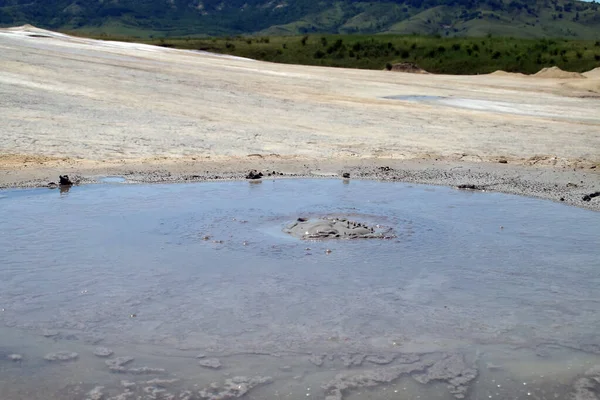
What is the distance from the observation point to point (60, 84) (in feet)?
72.9

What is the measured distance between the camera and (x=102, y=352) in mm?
5883

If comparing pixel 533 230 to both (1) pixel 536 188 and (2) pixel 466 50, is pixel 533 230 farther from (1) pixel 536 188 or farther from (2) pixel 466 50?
(2) pixel 466 50

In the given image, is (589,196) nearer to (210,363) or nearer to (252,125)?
(210,363)

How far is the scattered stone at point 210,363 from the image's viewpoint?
5.66 metres

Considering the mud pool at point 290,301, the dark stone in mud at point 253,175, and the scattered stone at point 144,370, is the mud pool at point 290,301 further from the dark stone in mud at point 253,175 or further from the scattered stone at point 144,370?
the dark stone in mud at point 253,175

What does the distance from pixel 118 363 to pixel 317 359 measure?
1454 mm

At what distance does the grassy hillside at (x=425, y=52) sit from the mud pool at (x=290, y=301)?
37.4m

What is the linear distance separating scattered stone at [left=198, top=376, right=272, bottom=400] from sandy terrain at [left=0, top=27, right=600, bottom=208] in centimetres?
771

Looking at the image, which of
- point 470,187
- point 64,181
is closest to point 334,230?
point 470,187

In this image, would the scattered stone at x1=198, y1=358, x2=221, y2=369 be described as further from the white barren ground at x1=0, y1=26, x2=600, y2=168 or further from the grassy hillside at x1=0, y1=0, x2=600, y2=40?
the grassy hillside at x1=0, y1=0, x2=600, y2=40

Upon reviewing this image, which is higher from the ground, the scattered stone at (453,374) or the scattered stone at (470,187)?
the scattered stone at (470,187)

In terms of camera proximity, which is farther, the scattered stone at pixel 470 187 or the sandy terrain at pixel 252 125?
the sandy terrain at pixel 252 125

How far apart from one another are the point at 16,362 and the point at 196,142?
1105cm

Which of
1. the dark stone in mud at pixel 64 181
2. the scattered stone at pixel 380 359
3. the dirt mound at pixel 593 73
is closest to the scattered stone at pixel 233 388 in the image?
the scattered stone at pixel 380 359
